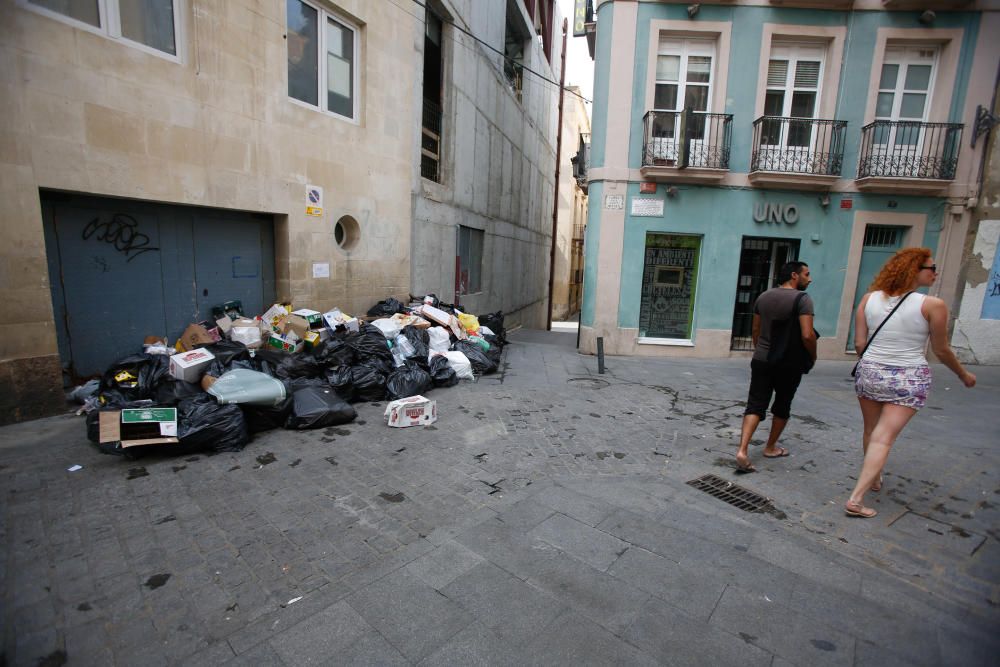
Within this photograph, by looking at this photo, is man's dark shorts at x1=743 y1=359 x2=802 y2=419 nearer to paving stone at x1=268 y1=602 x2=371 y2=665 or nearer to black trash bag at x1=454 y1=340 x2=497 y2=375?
paving stone at x1=268 y1=602 x2=371 y2=665

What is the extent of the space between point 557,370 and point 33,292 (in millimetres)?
6582

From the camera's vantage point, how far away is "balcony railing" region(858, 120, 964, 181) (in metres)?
9.38

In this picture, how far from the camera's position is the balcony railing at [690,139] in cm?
941

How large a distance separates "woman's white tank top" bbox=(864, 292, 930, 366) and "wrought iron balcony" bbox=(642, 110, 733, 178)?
261 inches

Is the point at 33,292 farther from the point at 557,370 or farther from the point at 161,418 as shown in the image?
the point at 557,370

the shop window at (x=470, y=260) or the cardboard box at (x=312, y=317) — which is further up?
the shop window at (x=470, y=260)

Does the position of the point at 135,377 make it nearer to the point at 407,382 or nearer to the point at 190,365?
the point at 190,365

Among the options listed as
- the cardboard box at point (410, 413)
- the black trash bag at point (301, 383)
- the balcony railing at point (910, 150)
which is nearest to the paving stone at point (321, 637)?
the cardboard box at point (410, 413)

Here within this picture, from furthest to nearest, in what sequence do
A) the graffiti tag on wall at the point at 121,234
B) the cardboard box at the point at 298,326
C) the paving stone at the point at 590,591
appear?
1. the cardboard box at the point at 298,326
2. the graffiti tag on wall at the point at 121,234
3. the paving stone at the point at 590,591

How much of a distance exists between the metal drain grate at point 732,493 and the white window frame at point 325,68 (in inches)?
283

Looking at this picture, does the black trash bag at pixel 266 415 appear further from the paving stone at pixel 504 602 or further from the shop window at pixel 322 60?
the shop window at pixel 322 60

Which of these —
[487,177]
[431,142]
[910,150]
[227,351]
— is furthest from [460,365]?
[910,150]

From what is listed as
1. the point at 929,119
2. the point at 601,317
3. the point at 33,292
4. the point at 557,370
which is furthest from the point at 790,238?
the point at 33,292

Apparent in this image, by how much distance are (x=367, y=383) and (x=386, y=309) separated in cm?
286
